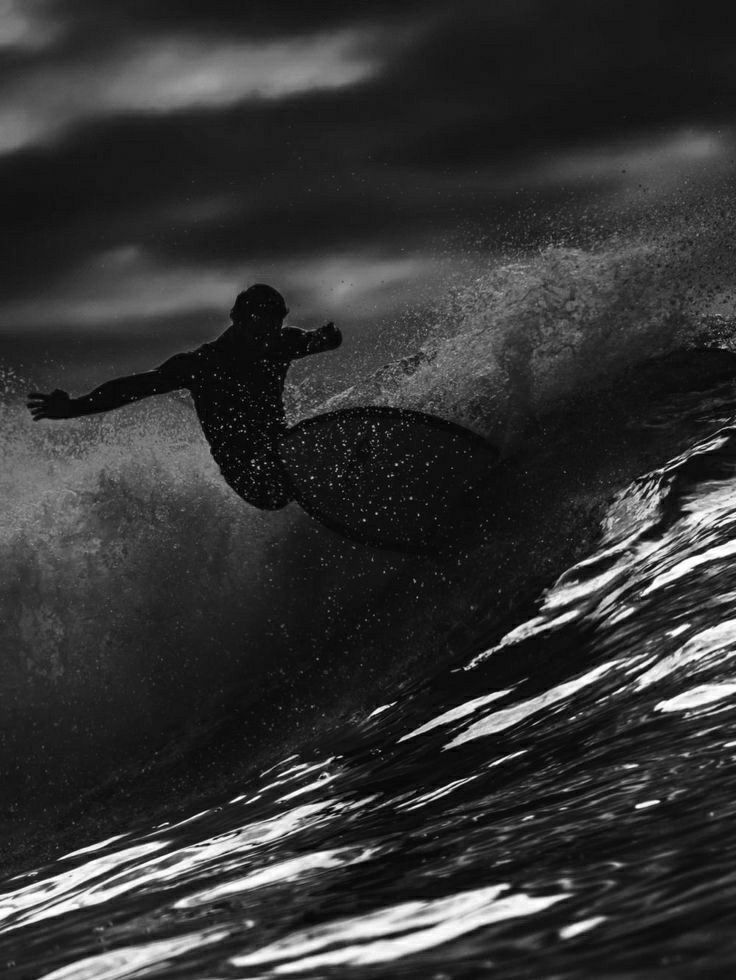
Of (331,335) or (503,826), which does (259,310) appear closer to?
(331,335)

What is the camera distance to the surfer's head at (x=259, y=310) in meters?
4.83

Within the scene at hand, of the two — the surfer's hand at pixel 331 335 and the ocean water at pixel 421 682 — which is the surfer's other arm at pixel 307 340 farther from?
the ocean water at pixel 421 682

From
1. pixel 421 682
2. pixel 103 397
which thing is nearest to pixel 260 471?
pixel 103 397

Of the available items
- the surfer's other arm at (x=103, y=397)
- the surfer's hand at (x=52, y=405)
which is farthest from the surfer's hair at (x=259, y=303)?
the surfer's hand at (x=52, y=405)

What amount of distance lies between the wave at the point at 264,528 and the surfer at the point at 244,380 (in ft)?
1.32

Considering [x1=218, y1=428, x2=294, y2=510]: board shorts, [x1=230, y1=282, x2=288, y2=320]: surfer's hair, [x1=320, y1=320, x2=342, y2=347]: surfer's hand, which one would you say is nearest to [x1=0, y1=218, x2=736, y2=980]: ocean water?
[x1=218, y1=428, x2=294, y2=510]: board shorts

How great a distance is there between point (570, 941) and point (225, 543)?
197 inches

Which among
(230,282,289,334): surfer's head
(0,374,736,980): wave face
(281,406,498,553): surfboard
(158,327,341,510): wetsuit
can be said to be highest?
(230,282,289,334): surfer's head

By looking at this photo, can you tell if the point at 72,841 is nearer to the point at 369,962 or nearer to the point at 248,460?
the point at 248,460

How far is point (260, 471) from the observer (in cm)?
514

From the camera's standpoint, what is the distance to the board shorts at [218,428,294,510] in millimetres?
4980

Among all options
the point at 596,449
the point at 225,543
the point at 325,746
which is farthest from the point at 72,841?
the point at 596,449

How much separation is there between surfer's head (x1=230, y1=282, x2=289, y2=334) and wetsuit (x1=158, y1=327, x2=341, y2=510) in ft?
0.28

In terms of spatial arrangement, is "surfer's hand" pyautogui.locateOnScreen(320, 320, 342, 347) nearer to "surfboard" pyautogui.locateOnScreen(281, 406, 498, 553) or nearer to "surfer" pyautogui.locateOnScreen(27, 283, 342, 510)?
"surfer" pyautogui.locateOnScreen(27, 283, 342, 510)
